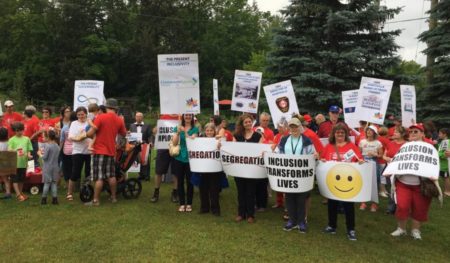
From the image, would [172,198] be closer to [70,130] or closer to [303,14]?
[70,130]

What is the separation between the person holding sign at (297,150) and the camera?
21.8ft

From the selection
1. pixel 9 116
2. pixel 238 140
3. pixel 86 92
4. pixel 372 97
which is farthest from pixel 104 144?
pixel 372 97

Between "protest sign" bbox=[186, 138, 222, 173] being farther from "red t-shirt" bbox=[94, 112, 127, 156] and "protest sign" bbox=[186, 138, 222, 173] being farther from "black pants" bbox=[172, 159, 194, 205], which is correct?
"red t-shirt" bbox=[94, 112, 127, 156]

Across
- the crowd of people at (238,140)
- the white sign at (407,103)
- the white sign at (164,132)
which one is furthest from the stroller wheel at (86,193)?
the white sign at (407,103)

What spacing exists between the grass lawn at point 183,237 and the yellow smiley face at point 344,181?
2.44ft

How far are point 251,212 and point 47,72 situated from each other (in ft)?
161

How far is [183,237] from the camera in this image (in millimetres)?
6441

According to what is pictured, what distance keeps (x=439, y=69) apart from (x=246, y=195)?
1403cm

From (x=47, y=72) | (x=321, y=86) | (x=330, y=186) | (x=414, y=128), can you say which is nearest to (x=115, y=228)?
(x=330, y=186)

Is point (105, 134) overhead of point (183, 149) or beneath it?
overhead

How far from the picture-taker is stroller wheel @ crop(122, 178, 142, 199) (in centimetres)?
902

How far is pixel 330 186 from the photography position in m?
6.49

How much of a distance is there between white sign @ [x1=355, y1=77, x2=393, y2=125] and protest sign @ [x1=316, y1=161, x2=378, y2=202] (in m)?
3.11

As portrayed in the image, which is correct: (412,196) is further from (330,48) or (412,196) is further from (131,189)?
(330,48)
